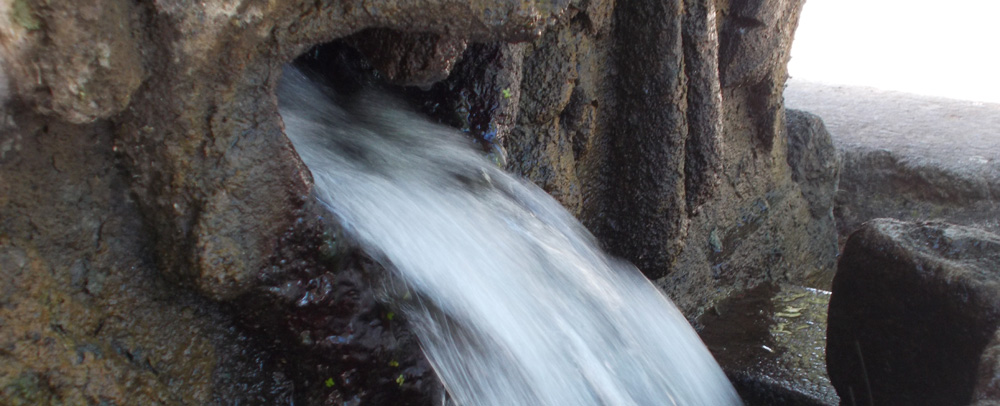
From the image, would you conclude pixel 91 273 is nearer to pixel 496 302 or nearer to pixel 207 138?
pixel 207 138

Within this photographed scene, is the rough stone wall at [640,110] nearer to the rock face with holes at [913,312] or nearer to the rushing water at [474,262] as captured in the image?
the rushing water at [474,262]

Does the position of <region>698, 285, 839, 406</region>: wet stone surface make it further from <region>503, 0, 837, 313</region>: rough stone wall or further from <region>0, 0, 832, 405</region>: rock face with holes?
<region>0, 0, 832, 405</region>: rock face with holes

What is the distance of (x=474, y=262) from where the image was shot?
1.90 meters

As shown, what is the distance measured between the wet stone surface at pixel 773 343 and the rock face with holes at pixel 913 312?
29cm

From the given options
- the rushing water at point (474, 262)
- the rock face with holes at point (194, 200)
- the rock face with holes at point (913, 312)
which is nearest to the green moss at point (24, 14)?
the rock face with holes at point (194, 200)

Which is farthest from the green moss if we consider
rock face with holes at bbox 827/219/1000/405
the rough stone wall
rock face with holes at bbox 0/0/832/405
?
rock face with holes at bbox 827/219/1000/405

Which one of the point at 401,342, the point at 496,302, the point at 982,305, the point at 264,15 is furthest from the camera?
the point at 982,305

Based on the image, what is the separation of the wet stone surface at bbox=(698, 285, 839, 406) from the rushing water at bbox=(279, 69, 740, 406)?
66cm

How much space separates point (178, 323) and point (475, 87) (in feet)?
3.17

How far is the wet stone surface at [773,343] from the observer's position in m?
2.90

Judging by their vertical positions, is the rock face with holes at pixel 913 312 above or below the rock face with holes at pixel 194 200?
below

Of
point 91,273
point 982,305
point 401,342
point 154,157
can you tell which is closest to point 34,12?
point 154,157

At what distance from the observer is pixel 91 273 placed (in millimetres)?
1407

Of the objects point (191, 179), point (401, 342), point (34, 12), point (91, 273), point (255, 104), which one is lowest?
point (401, 342)
